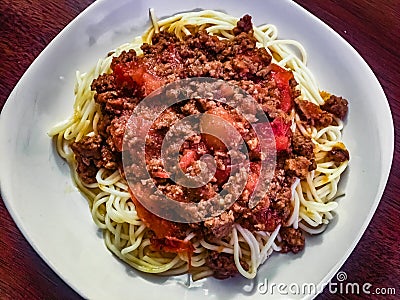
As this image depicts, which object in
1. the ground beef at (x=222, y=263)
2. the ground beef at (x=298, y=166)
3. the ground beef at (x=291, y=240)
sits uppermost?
the ground beef at (x=298, y=166)

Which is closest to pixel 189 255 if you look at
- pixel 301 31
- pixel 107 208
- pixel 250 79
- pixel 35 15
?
pixel 107 208

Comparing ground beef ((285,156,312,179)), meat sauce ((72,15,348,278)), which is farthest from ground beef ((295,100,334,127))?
ground beef ((285,156,312,179))

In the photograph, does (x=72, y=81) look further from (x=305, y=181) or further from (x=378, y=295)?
(x=378, y=295)

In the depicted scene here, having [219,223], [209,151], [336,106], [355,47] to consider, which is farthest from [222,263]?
[355,47]

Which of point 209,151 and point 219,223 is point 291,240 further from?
point 209,151

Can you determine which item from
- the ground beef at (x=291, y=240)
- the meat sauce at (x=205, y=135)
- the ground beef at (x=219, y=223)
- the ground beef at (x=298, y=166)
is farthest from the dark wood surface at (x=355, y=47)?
the ground beef at (x=219, y=223)

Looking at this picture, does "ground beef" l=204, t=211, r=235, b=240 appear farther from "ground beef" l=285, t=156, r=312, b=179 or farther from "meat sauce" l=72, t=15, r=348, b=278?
"ground beef" l=285, t=156, r=312, b=179

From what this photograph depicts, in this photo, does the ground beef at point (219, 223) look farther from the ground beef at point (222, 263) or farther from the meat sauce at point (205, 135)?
the ground beef at point (222, 263)
